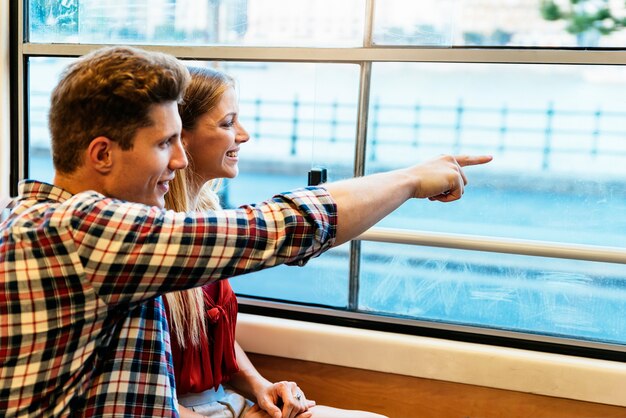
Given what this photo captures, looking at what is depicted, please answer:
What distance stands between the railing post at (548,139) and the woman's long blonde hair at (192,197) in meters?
0.84

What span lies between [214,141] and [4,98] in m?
1.01

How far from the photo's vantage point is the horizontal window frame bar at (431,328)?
1867 millimetres

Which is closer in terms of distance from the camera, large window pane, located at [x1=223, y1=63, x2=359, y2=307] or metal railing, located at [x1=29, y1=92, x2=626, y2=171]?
metal railing, located at [x1=29, y1=92, x2=626, y2=171]

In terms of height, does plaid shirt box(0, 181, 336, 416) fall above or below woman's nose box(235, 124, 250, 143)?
below

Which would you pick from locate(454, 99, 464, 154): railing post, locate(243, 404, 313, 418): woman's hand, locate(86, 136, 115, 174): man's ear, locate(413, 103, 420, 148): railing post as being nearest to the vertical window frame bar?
locate(413, 103, 420, 148): railing post

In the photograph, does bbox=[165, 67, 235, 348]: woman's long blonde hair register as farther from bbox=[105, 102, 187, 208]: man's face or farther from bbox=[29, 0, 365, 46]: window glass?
bbox=[29, 0, 365, 46]: window glass

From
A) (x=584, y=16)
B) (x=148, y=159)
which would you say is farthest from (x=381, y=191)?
(x=584, y=16)

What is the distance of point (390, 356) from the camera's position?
1931 mm

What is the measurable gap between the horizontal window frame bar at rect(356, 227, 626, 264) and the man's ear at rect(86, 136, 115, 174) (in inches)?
41.3

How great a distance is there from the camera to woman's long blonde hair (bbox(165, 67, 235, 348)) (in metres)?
1.46

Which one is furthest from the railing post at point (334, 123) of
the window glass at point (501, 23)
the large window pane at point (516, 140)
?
the window glass at point (501, 23)

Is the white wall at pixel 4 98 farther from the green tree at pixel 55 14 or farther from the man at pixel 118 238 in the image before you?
the man at pixel 118 238

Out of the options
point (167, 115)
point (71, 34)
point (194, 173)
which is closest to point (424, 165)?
point (167, 115)

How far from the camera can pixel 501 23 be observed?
184cm
